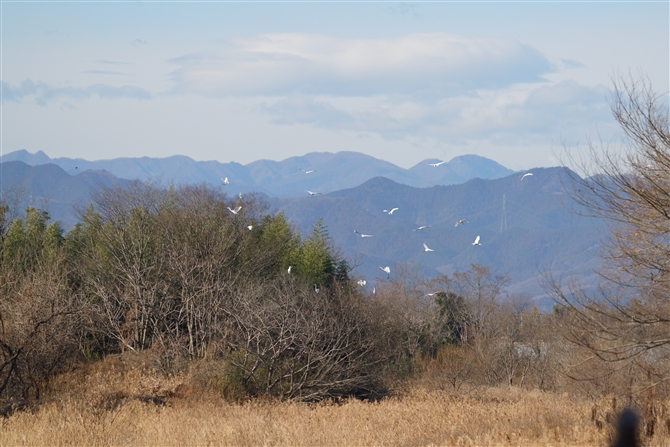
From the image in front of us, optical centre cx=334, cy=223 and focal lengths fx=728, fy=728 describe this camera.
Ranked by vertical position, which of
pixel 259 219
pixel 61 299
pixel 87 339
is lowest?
pixel 87 339

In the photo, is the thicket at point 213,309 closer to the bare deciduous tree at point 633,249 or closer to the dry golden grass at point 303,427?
the dry golden grass at point 303,427

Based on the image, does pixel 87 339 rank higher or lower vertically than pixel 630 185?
lower

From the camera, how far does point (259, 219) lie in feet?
140

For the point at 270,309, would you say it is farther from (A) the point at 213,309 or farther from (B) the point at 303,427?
(B) the point at 303,427

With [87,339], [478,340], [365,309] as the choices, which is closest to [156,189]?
[87,339]

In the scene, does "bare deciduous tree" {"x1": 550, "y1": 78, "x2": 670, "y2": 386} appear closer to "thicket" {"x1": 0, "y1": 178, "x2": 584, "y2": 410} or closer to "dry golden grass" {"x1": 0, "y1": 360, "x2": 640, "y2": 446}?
"dry golden grass" {"x1": 0, "y1": 360, "x2": 640, "y2": 446}

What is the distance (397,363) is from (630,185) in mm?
25236

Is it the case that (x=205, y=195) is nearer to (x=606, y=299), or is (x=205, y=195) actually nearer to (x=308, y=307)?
(x=308, y=307)

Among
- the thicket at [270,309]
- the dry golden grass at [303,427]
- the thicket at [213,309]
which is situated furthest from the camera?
the thicket at [213,309]

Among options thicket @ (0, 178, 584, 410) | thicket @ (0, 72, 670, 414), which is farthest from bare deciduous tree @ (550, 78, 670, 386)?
thicket @ (0, 178, 584, 410)

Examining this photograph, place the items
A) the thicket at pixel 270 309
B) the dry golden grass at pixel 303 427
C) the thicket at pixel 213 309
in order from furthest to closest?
the thicket at pixel 213 309 < the thicket at pixel 270 309 < the dry golden grass at pixel 303 427

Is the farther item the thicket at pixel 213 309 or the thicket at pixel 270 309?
the thicket at pixel 213 309

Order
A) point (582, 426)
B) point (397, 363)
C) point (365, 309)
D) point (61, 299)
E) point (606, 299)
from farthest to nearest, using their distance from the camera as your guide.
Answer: point (397, 363), point (365, 309), point (61, 299), point (606, 299), point (582, 426)

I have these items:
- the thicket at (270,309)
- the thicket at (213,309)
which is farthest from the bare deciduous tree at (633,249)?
the thicket at (213,309)
